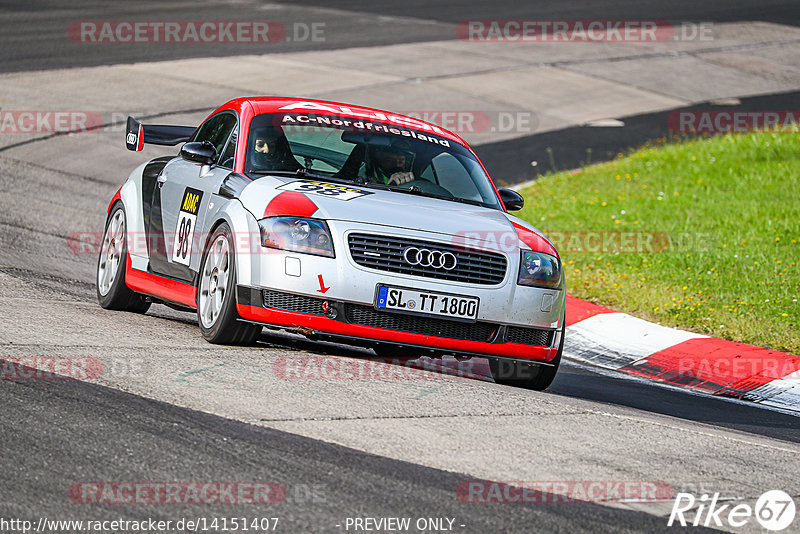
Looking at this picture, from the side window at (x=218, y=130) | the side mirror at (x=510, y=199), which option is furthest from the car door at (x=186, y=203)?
the side mirror at (x=510, y=199)

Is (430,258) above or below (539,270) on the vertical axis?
above

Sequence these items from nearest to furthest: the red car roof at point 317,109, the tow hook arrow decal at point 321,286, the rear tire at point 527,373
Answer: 1. the tow hook arrow decal at point 321,286
2. the rear tire at point 527,373
3. the red car roof at point 317,109

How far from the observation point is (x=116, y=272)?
8703 mm

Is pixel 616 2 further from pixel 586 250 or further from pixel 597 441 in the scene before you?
pixel 597 441

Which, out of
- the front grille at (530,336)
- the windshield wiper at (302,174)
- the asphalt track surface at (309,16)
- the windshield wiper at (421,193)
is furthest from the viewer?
the asphalt track surface at (309,16)

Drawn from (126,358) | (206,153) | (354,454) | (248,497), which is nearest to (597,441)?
(354,454)

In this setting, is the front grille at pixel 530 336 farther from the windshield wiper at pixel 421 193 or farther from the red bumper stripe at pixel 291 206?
the red bumper stripe at pixel 291 206

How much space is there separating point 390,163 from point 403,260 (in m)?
1.41

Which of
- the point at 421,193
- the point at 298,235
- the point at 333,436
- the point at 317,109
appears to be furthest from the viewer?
the point at 317,109

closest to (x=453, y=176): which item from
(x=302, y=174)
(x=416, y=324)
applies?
(x=302, y=174)

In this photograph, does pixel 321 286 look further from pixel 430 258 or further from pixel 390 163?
pixel 390 163

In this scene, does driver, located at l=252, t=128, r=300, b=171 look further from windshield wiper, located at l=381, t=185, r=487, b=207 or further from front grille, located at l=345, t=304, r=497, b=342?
front grille, located at l=345, t=304, r=497, b=342

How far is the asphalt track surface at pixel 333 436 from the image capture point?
429 cm

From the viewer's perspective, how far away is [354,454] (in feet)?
15.8
